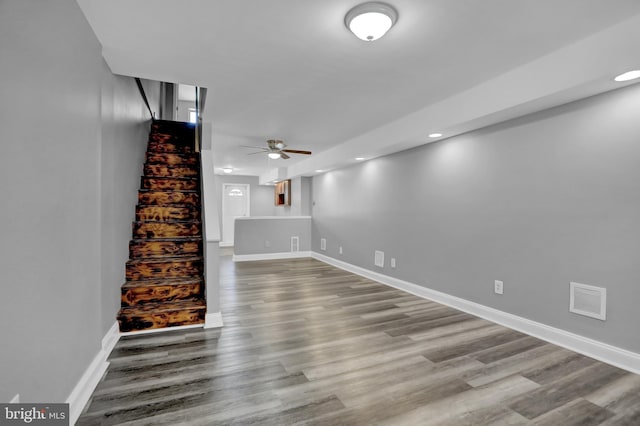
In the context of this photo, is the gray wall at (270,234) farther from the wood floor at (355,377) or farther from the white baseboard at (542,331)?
the wood floor at (355,377)

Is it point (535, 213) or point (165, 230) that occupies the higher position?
point (535, 213)

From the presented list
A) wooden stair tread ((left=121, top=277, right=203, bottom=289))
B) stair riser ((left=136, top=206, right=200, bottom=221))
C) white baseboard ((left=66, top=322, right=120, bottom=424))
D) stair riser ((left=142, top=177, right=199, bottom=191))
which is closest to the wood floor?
white baseboard ((left=66, top=322, right=120, bottom=424))

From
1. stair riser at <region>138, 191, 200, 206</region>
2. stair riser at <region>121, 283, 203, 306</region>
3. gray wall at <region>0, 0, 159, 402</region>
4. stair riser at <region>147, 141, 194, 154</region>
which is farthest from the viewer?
stair riser at <region>147, 141, 194, 154</region>

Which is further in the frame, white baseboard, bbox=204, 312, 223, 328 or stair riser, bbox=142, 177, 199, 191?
stair riser, bbox=142, 177, 199, 191

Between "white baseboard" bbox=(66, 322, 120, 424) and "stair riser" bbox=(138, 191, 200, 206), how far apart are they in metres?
1.76

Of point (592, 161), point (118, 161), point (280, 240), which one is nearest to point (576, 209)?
point (592, 161)

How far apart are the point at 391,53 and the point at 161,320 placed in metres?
3.17

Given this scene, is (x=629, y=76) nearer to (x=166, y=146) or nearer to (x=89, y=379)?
(x=89, y=379)

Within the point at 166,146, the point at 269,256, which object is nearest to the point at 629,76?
the point at 166,146

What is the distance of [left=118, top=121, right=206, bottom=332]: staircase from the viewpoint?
3043 millimetres

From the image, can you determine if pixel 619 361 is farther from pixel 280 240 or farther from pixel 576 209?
pixel 280 240

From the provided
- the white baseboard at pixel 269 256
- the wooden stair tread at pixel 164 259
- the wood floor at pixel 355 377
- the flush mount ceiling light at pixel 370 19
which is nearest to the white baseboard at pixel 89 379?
the wood floor at pixel 355 377

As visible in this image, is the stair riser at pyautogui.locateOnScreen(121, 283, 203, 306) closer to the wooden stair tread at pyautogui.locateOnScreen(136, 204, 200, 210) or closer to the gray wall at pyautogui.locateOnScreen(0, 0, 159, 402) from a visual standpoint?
the gray wall at pyautogui.locateOnScreen(0, 0, 159, 402)

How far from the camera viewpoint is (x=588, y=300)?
263 centimetres
